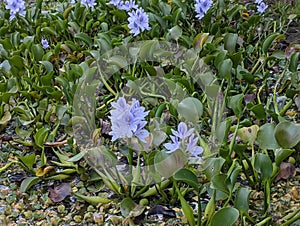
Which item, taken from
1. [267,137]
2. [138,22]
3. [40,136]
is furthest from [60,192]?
[138,22]

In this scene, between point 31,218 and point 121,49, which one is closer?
point 31,218

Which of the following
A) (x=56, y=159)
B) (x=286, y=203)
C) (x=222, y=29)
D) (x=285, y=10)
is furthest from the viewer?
(x=285, y=10)

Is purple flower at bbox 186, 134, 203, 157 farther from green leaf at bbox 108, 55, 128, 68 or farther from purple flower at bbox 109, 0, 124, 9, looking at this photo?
purple flower at bbox 109, 0, 124, 9

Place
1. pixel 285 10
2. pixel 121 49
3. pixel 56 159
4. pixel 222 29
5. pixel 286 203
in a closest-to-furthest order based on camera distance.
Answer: pixel 286 203, pixel 56 159, pixel 121 49, pixel 222 29, pixel 285 10

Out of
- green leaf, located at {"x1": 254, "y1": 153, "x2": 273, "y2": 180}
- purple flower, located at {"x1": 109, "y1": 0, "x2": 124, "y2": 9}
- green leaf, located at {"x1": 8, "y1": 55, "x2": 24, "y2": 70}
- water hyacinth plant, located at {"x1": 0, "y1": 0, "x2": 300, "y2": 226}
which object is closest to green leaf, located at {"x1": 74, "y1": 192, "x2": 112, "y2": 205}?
water hyacinth plant, located at {"x1": 0, "y1": 0, "x2": 300, "y2": 226}

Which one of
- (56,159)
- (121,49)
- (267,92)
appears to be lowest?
(56,159)

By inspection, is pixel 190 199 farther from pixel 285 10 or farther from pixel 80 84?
pixel 285 10

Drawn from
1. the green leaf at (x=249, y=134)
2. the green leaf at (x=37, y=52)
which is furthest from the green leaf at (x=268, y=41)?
the green leaf at (x=37, y=52)

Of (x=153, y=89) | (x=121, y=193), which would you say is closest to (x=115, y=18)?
(x=153, y=89)
